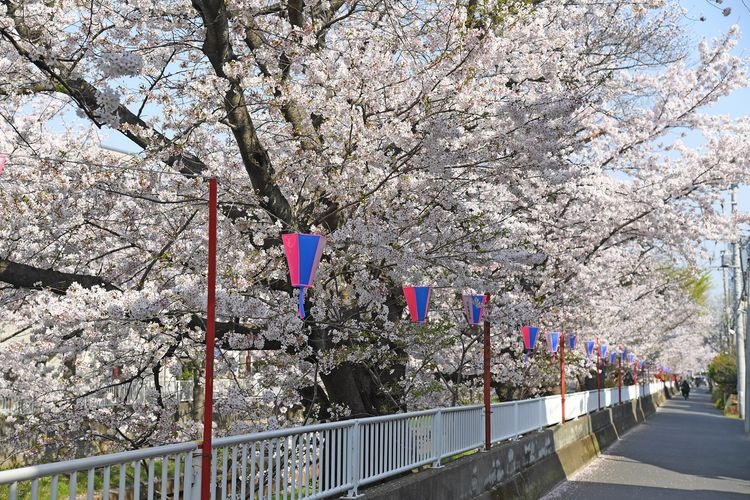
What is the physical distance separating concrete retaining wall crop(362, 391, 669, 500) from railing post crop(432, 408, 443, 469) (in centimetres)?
→ 20

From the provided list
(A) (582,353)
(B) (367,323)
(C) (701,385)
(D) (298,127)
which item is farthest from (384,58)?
(C) (701,385)

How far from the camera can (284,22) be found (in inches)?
435

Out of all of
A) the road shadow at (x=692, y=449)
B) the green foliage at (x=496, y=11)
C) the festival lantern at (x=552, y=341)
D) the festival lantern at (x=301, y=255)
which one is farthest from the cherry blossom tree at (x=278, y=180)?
the road shadow at (x=692, y=449)

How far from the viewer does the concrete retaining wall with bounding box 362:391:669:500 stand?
9273 mm

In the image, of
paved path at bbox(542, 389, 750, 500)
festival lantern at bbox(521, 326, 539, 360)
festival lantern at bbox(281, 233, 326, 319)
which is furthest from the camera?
festival lantern at bbox(521, 326, 539, 360)

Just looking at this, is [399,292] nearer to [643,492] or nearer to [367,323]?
[367,323]

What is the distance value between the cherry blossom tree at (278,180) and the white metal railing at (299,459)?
4.42 ft

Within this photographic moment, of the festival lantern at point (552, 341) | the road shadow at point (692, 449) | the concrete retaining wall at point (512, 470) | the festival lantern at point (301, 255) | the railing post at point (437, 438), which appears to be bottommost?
the road shadow at point (692, 449)

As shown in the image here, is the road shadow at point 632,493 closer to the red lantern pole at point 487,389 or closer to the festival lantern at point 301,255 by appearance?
the red lantern pole at point 487,389

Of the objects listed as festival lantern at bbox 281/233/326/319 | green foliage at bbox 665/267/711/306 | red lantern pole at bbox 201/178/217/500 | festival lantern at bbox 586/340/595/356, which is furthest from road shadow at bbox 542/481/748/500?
green foliage at bbox 665/267/711/306

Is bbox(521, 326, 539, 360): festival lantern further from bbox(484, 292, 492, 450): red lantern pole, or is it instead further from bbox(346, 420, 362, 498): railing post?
bbox(346, 420, 362, 498): railing post

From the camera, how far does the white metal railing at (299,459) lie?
4805 millimetres

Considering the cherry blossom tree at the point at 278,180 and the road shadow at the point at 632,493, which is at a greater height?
the cherry blossom tree at the point at 278,180

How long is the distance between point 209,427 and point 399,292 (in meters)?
7.85
